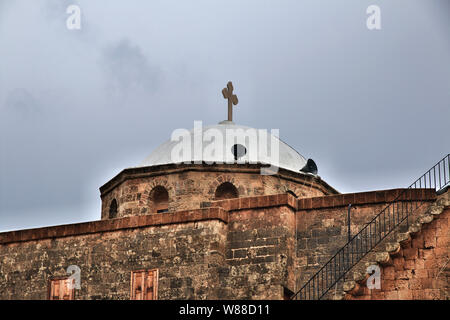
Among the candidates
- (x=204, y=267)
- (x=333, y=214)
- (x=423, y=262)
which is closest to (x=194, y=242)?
(x=204, y=267)

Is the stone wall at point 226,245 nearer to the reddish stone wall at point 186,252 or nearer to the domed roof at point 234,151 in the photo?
the reddish stone wall at point 186,252

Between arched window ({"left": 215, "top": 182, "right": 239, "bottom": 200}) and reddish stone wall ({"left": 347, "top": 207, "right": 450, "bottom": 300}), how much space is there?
23.9 feet

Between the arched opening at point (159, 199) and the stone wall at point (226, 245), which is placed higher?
the arched opening at point (159, 199)

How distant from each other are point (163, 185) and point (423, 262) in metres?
9.09

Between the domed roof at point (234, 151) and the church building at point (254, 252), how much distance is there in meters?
3.79

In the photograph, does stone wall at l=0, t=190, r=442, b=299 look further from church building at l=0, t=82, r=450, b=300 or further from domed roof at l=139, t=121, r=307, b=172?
domed roof at l=139, t=121, r=307, b=172

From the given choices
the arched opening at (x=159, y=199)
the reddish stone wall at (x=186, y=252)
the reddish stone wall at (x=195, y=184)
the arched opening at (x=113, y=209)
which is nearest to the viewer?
the reddish stone wall at (x=186, y=252)

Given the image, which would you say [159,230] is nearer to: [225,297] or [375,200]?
[225,297]

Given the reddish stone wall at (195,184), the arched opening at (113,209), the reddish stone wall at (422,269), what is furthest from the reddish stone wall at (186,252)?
the arched opening at (113,209)

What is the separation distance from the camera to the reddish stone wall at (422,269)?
1797 cm

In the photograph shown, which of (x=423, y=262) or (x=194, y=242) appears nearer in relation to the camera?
(x=423, y=262)

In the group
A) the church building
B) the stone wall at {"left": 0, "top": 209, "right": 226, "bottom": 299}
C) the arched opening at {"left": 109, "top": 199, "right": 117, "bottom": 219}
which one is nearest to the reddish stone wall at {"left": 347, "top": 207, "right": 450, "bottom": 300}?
the church building

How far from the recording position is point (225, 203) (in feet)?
69.7

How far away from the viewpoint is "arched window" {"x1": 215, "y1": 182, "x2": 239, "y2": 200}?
24562 mm
